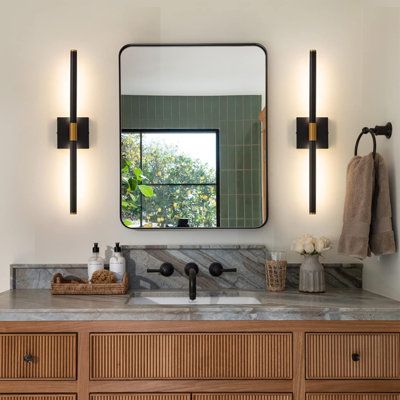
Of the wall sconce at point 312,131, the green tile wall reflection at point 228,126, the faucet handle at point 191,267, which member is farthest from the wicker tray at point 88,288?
the wall sconce at point 312,131

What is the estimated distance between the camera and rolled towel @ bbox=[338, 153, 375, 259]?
213cm

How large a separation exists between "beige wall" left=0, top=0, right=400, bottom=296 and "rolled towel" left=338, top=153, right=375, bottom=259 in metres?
0.23

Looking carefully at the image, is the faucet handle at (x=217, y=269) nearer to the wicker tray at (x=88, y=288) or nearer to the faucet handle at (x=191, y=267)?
the faucet handle at (x=191, y=267)

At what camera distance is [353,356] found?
1873mm

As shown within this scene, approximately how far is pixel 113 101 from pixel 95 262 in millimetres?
788

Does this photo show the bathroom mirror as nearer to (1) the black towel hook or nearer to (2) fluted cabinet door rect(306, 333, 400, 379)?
(1) the black towel hook

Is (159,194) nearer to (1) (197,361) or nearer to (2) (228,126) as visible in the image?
(2) (228,126)

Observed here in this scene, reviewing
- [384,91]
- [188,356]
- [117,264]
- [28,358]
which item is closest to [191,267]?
[117,264]

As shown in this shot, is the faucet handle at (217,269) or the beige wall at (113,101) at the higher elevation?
the beige wall at (113,101)

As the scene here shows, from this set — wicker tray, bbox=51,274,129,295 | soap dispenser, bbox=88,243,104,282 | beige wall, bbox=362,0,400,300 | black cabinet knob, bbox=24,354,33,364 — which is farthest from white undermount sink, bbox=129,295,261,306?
beige wall, bbox=362,0,400,300

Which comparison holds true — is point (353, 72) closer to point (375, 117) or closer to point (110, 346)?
point (375, 117)

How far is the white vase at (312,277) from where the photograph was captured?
2236 millimetres

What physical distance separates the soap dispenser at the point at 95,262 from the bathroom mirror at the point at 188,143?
191 millimetres

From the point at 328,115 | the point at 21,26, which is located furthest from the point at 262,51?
the point at 21,26
